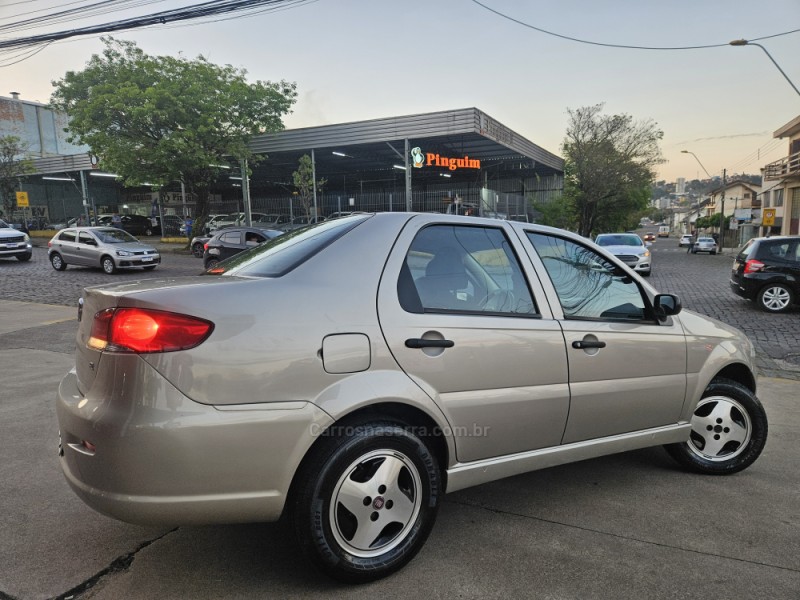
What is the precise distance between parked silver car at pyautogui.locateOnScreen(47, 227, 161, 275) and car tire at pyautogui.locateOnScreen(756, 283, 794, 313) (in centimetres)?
1663

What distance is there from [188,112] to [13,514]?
22.8 m

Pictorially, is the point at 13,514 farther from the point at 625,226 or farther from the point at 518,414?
the point at 625,226

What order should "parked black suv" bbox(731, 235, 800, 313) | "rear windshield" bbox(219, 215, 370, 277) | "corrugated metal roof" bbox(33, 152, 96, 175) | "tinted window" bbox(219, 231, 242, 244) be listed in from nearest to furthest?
"rear windshield" bbox(219, 215, 370, 277)
"parked black suv" bbox(731, 235, 800, 313)
"tinted window" bbox(219, 231, 242, 244)
"corrugated metal roof" bbox(33, 152, 96, 175)

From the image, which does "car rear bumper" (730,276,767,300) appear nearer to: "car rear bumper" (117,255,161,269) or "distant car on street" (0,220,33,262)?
"car rear bumper" (117,255,161,269)

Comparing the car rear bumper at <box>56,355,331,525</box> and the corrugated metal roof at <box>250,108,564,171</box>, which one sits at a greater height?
the corrugated metal roof at <box>250,108,564,171</box>

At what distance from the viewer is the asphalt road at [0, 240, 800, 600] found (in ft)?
7.91

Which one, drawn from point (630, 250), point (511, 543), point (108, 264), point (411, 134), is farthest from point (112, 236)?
point (511, 543)

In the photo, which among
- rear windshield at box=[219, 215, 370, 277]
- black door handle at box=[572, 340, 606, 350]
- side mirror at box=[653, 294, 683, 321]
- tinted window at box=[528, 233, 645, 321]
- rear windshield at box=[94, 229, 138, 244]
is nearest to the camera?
rear windshield at box=[219, 215, 370, 277]

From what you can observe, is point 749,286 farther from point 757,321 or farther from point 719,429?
point 719,429

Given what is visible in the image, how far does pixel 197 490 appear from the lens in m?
2.09

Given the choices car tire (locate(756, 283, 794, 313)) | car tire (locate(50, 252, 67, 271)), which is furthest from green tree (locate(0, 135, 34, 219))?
car tire (locate(756, 283, 794, 313))

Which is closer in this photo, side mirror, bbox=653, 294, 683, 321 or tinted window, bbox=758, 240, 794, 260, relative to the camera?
side mirror, bbox=653, 294, 683, 321

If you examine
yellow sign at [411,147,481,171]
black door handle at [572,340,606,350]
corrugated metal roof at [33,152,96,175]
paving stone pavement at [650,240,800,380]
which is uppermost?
corrugated metal roof at [33,152,96,175]

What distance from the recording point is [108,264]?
1720 cm
